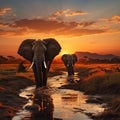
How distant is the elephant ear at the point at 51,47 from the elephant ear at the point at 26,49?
1366 millimetres

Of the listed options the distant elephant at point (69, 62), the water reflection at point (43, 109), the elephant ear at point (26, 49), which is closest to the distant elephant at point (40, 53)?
the elephant ear at point (26, 49)

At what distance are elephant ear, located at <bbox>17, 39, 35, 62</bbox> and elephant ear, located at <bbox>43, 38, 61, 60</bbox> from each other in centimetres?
137

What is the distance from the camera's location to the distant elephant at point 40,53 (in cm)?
2958

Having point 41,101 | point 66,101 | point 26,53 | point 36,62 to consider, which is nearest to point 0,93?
point 41,101

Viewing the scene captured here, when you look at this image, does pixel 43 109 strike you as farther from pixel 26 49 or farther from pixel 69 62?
pixel 69 62

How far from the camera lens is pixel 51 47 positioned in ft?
104

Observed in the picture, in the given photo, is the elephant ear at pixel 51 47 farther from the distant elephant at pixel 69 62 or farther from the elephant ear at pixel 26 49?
the distant elephant at pixel 69 62

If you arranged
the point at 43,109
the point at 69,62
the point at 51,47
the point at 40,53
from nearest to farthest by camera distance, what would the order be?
1. the point at 43,109
2. the point at 40,53
3. the point at 51,47
4. the point at 69,62

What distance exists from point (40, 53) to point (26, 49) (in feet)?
7.77

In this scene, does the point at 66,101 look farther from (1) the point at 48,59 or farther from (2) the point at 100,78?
(1) the point at 48,59

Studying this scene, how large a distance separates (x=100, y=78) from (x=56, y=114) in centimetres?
1188

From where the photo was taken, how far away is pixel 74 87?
99.6 ft

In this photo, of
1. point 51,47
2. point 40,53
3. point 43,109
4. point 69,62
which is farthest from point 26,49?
point 69,62

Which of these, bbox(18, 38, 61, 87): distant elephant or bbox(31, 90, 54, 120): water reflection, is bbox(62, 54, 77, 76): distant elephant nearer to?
bbox(18, 38, 61, 87): distant elephant
